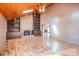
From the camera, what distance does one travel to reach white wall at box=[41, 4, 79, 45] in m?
4.95

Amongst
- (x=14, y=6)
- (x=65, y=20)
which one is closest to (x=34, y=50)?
(x=14, y=6)

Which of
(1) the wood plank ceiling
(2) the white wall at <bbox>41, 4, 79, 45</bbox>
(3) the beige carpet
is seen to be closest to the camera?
(1) the wood plank ceiling

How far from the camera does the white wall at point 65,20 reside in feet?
16.3

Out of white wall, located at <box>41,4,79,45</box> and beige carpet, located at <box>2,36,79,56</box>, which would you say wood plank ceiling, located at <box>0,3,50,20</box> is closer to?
beige carpet, located at <box>2,36,79,56</box>

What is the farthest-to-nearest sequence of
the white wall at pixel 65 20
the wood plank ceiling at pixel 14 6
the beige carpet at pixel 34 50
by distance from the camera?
1. the white wall at pixel 65 20
2. the beige carpet at pixel 34 50
3. the wood plank ceiling at pixel 14 6

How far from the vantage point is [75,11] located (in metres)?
4.92

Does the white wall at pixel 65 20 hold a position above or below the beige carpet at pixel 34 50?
above

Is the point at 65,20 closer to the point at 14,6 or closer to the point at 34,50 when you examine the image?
the point at 34,50

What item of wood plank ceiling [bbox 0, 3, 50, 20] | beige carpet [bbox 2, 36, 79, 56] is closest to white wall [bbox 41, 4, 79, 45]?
beige carpet [bbox 2, 36, 79, 56]

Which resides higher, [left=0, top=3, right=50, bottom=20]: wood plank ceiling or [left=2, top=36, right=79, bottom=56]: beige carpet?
[left=0, top=3, right=50, bottom=20]: wood plank ceiling

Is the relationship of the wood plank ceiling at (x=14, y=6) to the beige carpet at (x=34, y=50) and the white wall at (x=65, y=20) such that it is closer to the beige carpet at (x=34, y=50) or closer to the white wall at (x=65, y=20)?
the beige carpet at (x=34, y=50)

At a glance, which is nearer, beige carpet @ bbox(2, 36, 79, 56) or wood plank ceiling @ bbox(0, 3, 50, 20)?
wood plank ceiling @ bbox(0, 3, 50, 20)

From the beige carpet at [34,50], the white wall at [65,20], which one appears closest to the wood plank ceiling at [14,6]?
the beige carpet at [34,50]

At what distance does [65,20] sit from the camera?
5.52 meters
